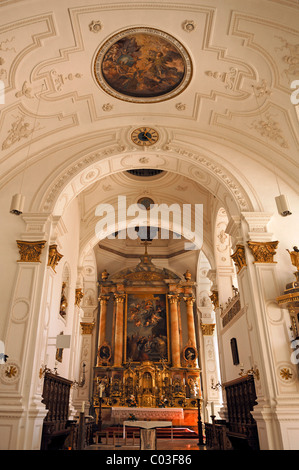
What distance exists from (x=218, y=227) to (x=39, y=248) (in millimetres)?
7025

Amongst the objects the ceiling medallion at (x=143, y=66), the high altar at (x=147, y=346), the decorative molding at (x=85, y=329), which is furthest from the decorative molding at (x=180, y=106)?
the decorative molding at (x=85, y=329)

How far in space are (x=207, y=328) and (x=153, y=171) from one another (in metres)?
9.37

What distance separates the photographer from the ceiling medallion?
835 centimetres

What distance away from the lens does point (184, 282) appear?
2078 centimetres

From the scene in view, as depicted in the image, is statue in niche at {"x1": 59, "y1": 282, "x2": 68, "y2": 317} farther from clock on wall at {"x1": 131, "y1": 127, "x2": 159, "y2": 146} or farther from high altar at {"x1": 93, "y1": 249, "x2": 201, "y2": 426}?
high altar at {"x1": 93, "y1": 249, "x2": 201, "y2": 426}

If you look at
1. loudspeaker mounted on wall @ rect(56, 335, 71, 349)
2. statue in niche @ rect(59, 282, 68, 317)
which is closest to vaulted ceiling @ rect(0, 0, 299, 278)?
statue in niche @ rect(59, 282, 68, 317)

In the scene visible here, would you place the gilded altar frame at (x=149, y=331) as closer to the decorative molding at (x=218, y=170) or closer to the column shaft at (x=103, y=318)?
the column shaft at (x=103, y=318)

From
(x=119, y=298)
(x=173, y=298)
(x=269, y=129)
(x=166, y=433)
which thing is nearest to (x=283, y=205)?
(x=269, y=129)

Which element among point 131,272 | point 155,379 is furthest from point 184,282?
point 155,379

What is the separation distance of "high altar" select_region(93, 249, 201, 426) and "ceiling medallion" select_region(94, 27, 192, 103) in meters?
12.6

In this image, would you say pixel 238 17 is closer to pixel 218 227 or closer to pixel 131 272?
pixel 218 227

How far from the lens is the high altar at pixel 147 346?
17125 millimetres

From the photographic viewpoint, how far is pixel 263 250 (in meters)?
9.12

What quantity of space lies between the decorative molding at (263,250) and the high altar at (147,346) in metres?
10.3
